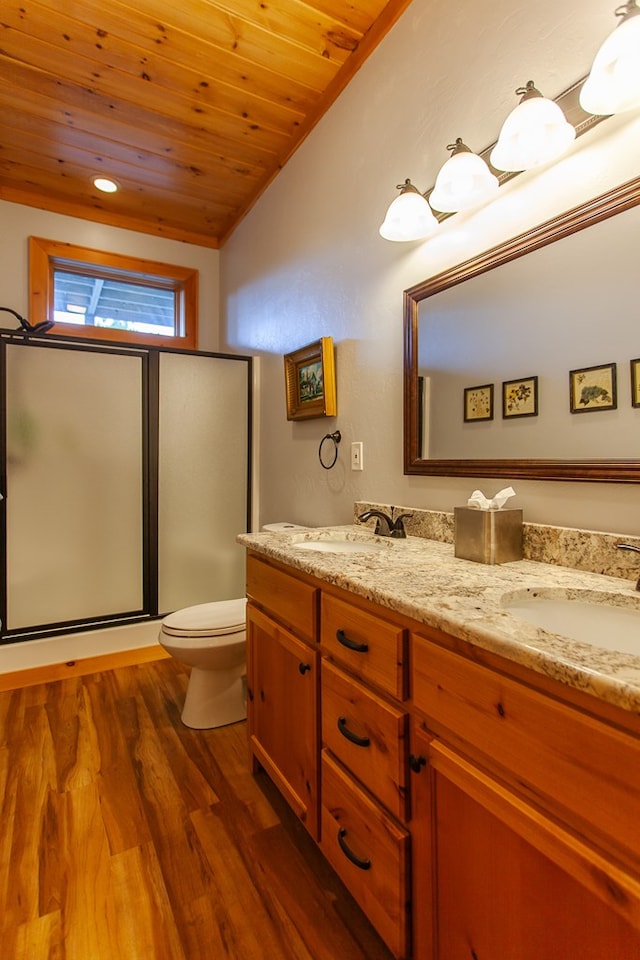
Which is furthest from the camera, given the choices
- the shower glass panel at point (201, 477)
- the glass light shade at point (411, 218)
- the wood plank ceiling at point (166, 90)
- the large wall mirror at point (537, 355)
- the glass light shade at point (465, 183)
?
the shower glass panel at point (201, 477)

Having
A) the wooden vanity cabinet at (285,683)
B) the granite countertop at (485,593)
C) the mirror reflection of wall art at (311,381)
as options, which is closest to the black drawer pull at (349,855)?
the wooden vanity cabinet at (285,683)

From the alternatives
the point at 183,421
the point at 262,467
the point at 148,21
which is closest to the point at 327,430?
the point at 262,467

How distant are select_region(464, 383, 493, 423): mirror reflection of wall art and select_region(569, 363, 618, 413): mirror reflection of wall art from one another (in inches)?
10.2

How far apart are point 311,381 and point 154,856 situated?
1.87 meters

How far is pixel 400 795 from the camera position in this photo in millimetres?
914

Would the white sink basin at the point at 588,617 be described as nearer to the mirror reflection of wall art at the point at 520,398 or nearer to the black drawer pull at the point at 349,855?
the mirror reflection of wall art at the point at 520,398

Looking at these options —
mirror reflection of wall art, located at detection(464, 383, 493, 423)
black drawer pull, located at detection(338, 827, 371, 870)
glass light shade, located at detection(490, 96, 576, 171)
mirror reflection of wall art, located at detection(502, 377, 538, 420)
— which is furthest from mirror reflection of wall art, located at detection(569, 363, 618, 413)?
black drawer pull, located at detection(338, 827, 371, 870)

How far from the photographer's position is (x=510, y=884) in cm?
71

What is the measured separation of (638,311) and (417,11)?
58.0 inches

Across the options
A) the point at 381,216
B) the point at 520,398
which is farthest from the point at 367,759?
the point at 381,216

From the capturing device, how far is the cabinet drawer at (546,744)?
0.55 m

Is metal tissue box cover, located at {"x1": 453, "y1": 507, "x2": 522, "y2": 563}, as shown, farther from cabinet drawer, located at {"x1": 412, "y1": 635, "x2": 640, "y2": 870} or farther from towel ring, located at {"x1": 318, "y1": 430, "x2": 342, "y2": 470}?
towel ring, located at {"x1": 318, "y1": 430, "x2": 342, "y2": 470}

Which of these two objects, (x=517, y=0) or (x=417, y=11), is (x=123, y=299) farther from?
(x=517, y=0)

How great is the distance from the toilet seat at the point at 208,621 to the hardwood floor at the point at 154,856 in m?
0.44
